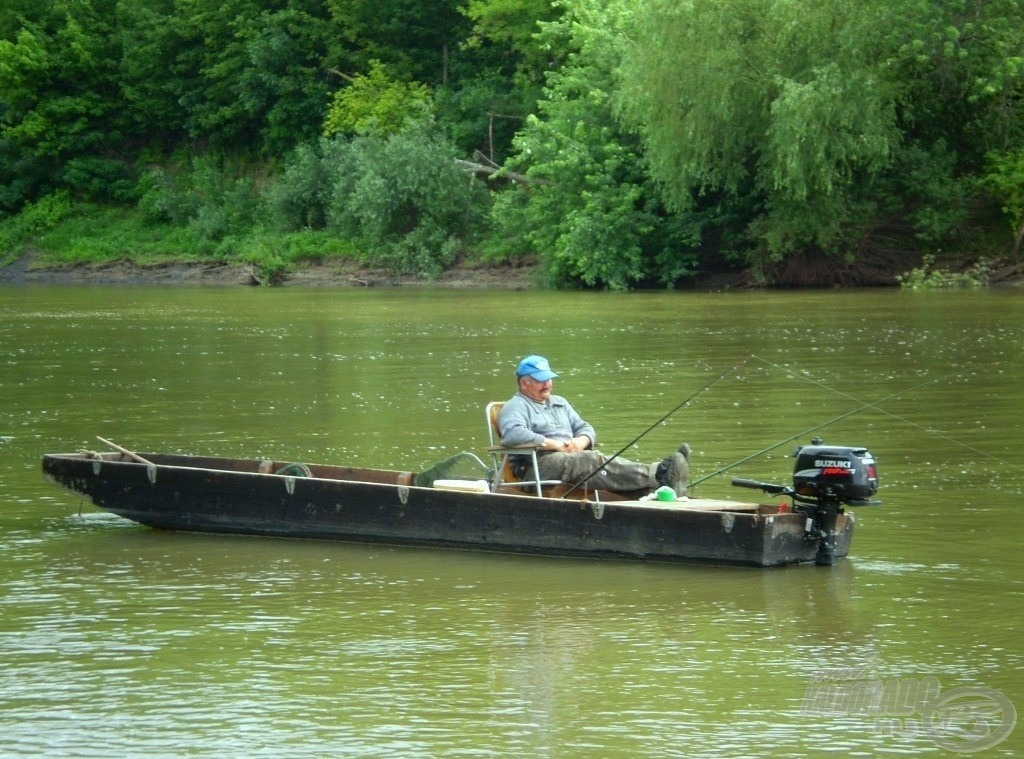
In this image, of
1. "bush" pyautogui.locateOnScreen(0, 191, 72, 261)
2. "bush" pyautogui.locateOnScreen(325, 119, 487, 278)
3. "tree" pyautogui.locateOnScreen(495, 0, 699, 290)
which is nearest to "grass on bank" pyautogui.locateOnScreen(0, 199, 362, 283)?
"bush" pyautogui.locateOnScreen(0, 191, 72, 261)

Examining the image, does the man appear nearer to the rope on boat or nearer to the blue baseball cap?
the blue baseball cap

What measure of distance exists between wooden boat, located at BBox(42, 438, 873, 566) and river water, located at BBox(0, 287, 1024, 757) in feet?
0.46

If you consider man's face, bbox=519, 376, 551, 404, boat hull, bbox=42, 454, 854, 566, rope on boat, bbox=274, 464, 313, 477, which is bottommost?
boat hull, bbox=42, 454, 854, 566

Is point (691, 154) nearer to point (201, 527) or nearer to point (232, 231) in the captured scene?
point (232, 231)

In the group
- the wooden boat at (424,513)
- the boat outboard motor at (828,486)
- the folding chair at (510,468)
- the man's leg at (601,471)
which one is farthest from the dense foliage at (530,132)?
the boat outboard motor at (828,486)

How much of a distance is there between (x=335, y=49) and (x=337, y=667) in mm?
55217

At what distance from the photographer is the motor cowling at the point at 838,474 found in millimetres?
9570

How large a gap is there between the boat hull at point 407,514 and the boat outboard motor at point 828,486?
0.09 meters

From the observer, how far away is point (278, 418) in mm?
17719

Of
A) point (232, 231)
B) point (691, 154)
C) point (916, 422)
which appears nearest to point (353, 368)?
point (916, 422)

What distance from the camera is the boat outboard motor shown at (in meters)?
9.58

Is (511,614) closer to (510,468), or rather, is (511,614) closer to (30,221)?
(510,468)

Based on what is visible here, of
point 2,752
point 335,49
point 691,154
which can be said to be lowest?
point 2,752

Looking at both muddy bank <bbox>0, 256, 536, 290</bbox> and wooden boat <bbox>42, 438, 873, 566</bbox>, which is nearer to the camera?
wooden boat <bbox>42, 438, 873, 566</bbox>
